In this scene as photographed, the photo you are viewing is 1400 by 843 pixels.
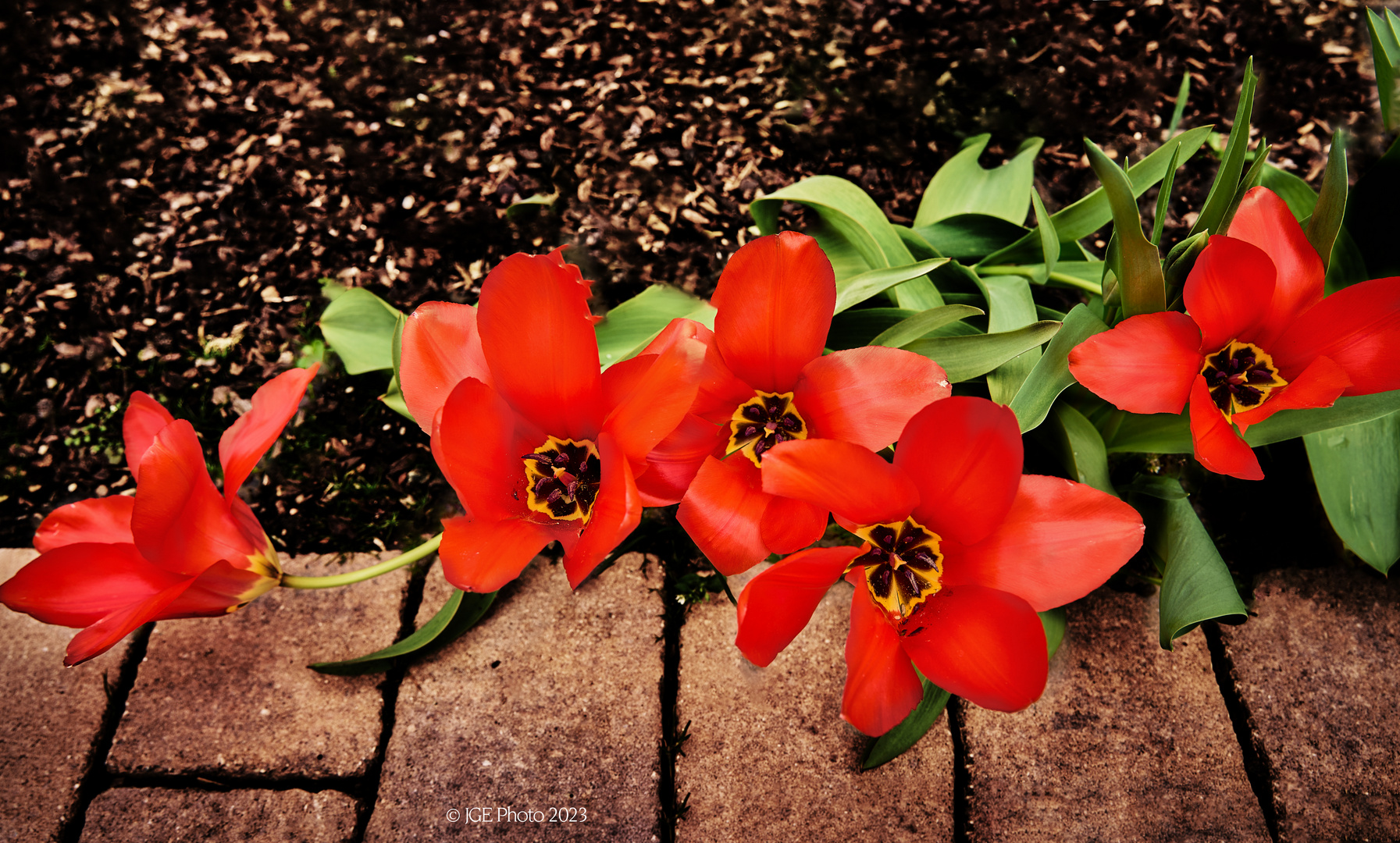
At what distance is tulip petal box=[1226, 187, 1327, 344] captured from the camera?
70 cm

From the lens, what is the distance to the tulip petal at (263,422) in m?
0.72

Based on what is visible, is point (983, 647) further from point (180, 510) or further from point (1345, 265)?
point (1345, 265)

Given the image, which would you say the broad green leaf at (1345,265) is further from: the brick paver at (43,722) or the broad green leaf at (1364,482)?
the brick paver at (43,722)

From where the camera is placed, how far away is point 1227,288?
670mm

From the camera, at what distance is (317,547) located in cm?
143

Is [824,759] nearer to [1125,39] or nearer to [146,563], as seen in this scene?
[146,563]

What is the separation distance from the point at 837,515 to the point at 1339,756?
3.89 ft

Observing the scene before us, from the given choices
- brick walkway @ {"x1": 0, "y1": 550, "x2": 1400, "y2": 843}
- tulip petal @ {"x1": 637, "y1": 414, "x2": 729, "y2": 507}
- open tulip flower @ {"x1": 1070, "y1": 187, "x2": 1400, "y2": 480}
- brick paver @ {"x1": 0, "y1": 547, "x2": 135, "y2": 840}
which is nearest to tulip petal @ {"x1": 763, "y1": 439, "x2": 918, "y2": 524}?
tulip petal @ {"x1": 637, "y1": 414, "x2": 729, "y2": 507}

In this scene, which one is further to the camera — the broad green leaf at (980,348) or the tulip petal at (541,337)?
the broad green leaf at (980,348)

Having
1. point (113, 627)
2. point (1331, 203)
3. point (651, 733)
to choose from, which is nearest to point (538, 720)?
point (651, 733)

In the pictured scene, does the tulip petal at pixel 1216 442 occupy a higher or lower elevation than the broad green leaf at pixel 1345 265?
higher

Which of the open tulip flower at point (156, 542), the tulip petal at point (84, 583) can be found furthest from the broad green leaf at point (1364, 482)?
the tulip petal at point (84, 583)

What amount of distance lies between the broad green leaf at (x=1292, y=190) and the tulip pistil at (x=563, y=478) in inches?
44.0

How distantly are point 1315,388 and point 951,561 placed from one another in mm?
339
